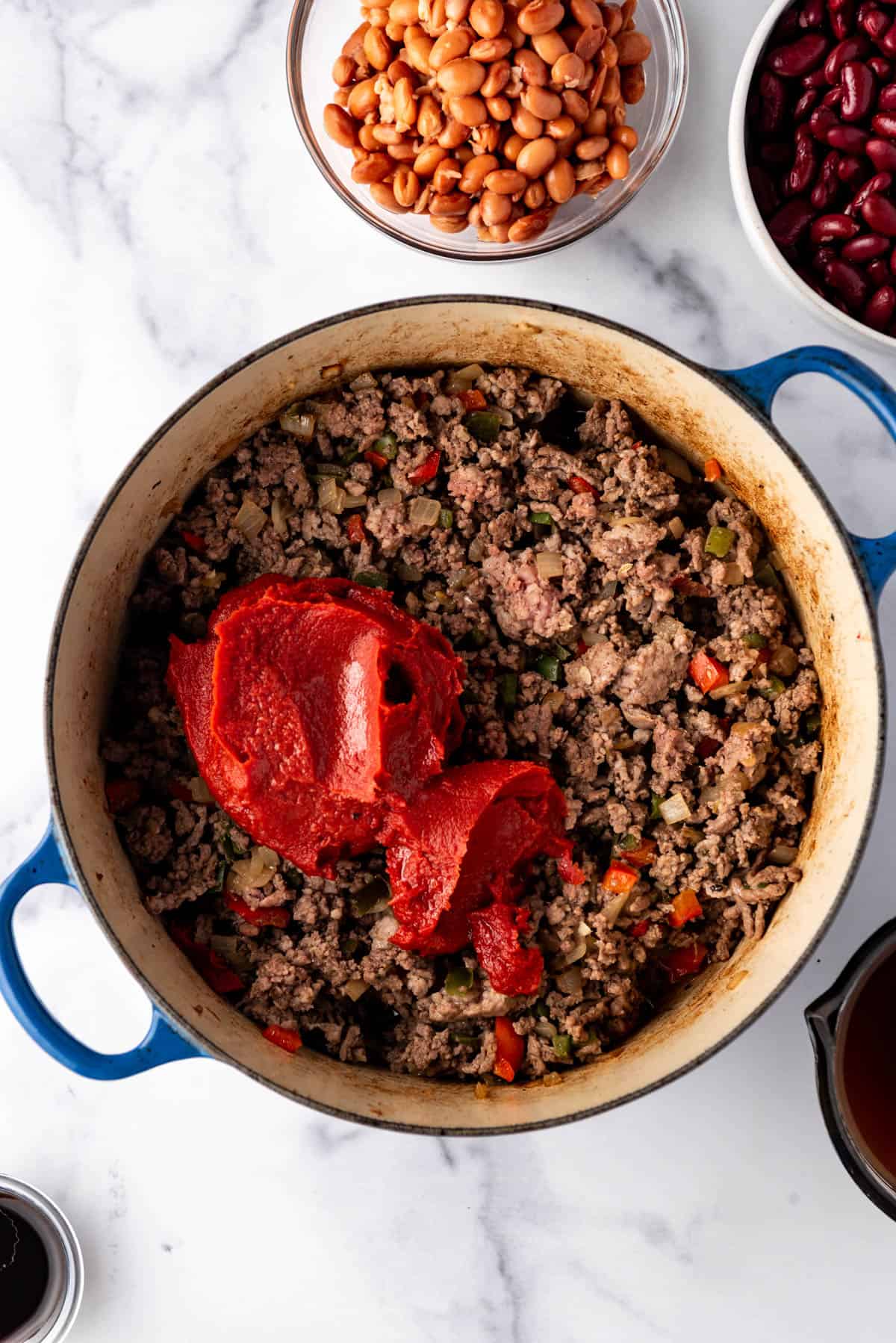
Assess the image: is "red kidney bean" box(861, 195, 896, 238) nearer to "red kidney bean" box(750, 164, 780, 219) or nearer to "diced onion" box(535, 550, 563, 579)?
"red kidney bean" box(750, 164, 780, 219)

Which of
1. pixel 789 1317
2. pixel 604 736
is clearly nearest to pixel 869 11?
pixel 604 736

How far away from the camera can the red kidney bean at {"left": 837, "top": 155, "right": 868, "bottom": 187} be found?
3.04 m

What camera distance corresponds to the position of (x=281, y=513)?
2920 millimetres

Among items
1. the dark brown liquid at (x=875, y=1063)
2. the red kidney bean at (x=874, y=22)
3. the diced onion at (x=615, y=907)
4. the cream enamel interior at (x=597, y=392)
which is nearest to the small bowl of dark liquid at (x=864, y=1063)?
the dark brown liquid at (x=875, y=1063)

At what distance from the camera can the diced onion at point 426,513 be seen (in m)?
2.90

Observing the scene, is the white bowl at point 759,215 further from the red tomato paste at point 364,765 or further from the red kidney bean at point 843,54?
the red tomato paste at point 364,765

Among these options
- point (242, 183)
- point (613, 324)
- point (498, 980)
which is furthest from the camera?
point (242, 183)

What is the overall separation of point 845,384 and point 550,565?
788mm

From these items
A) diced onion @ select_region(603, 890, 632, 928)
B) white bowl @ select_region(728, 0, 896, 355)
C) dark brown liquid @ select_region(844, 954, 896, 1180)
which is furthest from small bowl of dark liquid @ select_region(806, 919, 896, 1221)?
white bowl @ select_region(728, 0, 896, 355)

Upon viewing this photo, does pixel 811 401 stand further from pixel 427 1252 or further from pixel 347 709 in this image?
pixel 427 1252

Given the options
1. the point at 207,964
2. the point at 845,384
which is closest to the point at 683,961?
the point at 207,964

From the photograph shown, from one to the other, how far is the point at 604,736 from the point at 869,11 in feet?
6.55

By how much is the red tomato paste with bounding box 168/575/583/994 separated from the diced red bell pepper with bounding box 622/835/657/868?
0.78 feet

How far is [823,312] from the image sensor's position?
3031mm
